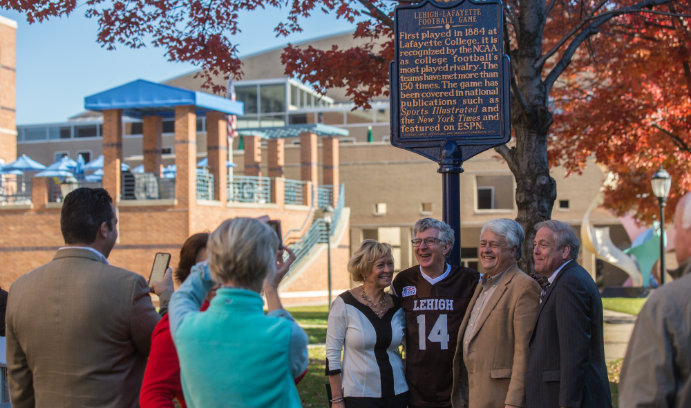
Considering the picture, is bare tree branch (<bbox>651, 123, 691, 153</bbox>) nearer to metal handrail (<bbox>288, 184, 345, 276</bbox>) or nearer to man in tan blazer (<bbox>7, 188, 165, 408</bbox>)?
man in tan blazer (<bbox>7, 188, 165, 408</bbox>)

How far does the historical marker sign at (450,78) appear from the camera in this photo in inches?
279

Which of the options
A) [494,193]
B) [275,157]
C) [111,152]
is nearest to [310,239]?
[275,157]

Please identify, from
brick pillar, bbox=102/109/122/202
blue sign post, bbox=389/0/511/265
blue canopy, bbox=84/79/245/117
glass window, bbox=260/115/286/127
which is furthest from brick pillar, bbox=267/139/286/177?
blue sign post, bbox=389/0/511/265

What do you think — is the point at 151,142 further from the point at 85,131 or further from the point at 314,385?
the point at 85,131

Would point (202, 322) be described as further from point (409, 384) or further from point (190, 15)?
point (190, 15)

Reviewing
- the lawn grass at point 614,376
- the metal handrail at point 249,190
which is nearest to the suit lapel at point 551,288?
the lawn grass at point 614,376

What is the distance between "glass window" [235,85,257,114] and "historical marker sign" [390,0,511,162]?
45.1 m

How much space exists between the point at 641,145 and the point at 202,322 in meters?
15.7

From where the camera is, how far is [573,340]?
454 cm

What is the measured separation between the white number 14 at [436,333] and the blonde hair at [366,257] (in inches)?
18.2

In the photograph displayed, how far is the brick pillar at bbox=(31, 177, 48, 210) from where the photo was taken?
30.6 m

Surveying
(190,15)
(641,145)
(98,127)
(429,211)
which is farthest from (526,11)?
(98,127)

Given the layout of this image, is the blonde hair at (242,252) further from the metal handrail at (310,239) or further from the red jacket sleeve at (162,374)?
the metal handrail at (310,239)

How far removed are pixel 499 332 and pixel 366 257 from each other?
99 centimetres
